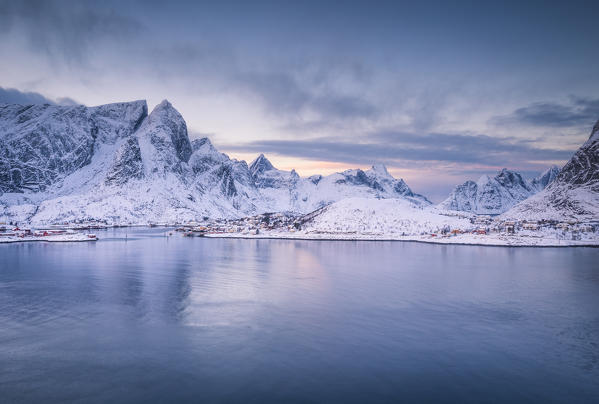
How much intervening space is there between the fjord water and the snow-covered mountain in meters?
141

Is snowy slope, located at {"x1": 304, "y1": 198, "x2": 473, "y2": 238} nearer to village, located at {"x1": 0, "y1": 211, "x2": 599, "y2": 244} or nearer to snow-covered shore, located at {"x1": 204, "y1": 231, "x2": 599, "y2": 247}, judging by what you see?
village, located at {"x1": 0, "y1": 211, "x2": 599, "y2": 244}

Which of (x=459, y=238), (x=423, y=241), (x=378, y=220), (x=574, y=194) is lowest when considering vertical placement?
(x=423, y=241)

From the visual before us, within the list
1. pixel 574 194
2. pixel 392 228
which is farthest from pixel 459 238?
pixel 574 194

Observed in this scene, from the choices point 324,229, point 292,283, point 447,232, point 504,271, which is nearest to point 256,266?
point 292,283

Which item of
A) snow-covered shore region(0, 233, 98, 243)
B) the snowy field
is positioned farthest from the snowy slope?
snow-covered shore region(0, 233, 98, 243)

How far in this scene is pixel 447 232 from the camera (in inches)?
5837

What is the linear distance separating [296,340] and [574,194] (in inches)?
7767

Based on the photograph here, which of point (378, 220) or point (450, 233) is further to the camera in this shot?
point (378, 220)

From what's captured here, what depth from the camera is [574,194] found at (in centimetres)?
17300

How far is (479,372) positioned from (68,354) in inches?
956

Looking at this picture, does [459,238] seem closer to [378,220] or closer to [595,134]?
[378,220]

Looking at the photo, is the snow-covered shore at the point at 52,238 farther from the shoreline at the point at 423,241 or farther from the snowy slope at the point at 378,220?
the snowy slope at the point at 378,220

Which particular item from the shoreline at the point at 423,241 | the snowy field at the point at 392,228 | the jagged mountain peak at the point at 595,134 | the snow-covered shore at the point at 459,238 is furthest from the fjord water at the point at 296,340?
the jagged mountain peak at the point at 595,134

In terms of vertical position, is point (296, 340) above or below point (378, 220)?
below
